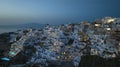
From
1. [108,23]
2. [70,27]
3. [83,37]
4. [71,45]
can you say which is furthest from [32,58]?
[108,23]

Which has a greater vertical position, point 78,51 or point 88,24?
point 88,24

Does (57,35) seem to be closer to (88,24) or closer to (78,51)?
(88,24)

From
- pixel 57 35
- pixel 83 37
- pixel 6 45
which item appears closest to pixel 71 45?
pixel 83 37

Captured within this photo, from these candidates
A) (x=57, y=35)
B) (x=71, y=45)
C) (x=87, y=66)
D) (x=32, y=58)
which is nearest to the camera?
(x=87, y=66)

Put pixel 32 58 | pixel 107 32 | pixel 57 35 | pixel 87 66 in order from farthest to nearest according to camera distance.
A: pixel 57 35 < pixel 107 32 < pixel 32 58 < pixel 87 66

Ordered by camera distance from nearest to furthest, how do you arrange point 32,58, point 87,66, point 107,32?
point 87,66 → point 32,58 → point 107,32

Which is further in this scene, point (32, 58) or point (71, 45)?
point (71, 45)

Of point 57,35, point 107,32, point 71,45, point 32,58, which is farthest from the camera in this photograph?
point 57,35

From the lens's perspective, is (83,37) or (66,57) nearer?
(66,57)

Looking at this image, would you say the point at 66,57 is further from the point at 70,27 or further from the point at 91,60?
the point at 70,27
